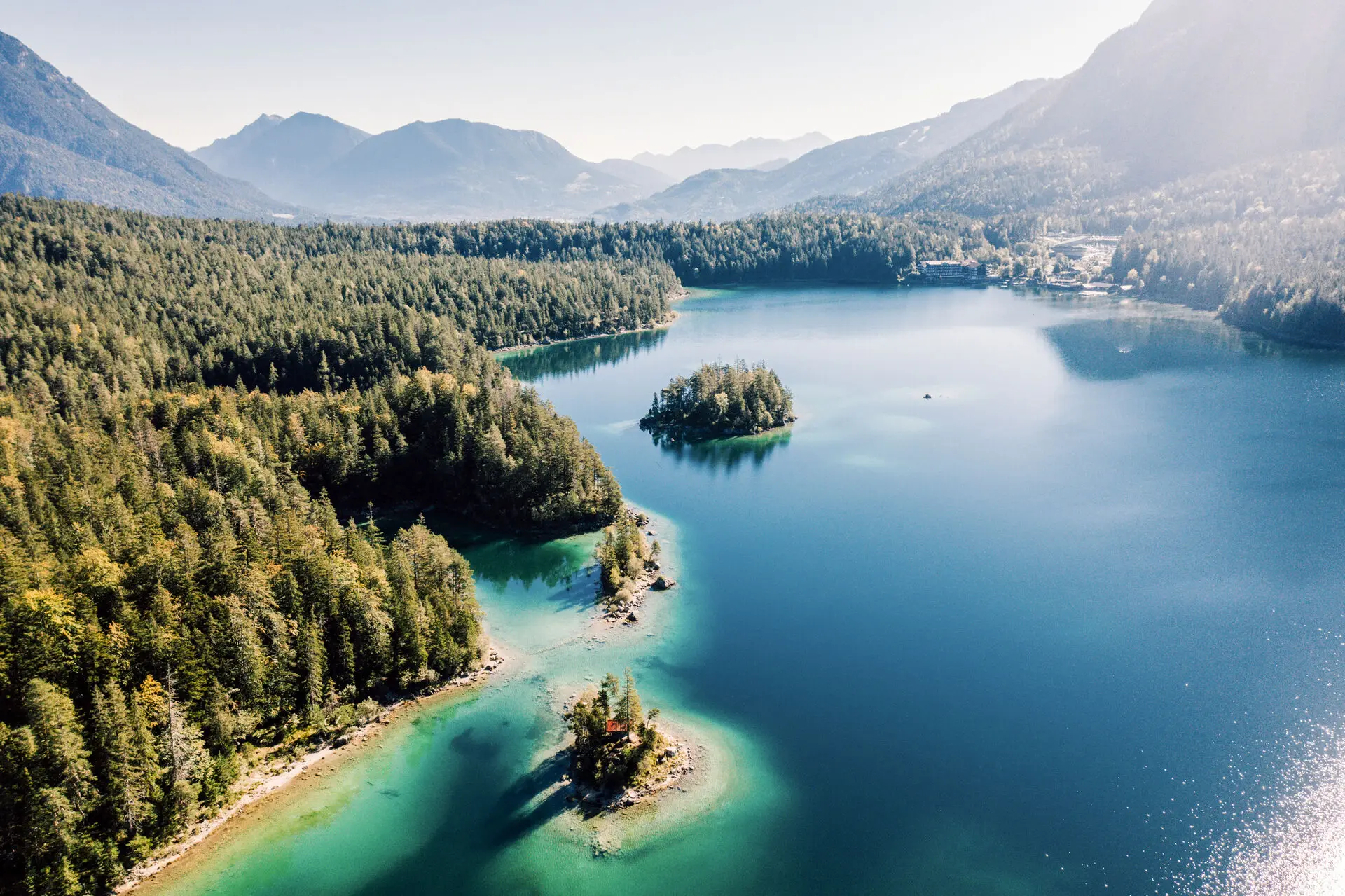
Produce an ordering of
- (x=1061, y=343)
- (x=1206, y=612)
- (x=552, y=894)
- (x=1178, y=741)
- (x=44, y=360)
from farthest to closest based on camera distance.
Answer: (x=1061, y=343)
(x=44, y=360)
(x=1206, y=612)
(x=1178, y=741)
(x=552, y=894)

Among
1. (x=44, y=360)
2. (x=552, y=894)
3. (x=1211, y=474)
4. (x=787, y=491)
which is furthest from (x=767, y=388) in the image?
(x=44, y=360)

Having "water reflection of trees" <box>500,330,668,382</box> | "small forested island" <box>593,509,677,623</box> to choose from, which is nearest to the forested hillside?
"small forested island" <box>593,509,677,623</box>

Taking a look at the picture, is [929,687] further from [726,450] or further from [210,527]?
[726,450]

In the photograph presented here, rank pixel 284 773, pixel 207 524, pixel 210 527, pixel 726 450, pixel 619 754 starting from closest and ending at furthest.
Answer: pixel 619 754
pixel 284 773
pixel 210 527
pixel 207 524
pixel 726 450

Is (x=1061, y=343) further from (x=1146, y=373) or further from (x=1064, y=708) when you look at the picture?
(x=1064, y=708)

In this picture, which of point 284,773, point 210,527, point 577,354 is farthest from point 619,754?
point 577,354

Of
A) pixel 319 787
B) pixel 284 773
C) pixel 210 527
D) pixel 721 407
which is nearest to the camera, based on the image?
pixel 319 787
